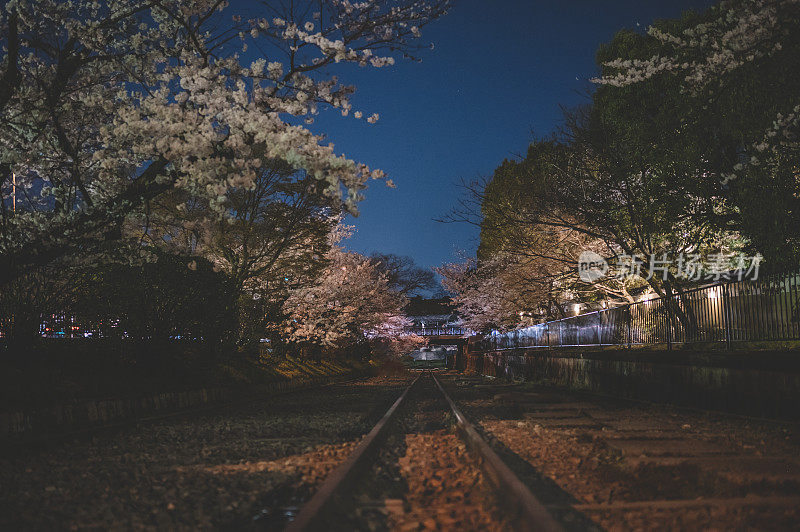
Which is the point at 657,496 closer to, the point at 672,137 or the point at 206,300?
the point at 672,137

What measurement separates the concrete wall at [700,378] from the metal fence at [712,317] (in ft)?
2.45

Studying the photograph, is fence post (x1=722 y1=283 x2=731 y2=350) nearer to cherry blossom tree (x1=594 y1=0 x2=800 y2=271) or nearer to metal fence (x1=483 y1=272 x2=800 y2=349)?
metal fence (x1=483 y1=272 x2=800 y2=349)

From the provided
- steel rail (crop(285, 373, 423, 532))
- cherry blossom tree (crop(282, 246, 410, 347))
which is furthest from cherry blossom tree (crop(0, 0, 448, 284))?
cherry blossom tree (crop(282, 246, 410, 347))

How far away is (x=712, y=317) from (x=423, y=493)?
30.6 ft

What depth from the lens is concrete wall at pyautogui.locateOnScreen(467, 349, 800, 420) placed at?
Answer: 8.09 m

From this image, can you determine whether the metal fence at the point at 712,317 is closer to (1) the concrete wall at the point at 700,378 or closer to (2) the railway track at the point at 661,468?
(1) the concrete wall at the point at 700,378

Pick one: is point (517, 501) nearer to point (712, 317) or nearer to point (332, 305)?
point (712, 317)

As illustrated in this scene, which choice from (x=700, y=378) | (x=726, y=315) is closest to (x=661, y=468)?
(x=700, y=378)

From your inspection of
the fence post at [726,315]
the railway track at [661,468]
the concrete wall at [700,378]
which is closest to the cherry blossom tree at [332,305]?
the concrete wall at [700,378]

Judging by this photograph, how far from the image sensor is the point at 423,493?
181 inches

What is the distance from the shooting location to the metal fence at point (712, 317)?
372 inches

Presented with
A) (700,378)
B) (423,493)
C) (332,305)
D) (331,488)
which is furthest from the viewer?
(332,305)

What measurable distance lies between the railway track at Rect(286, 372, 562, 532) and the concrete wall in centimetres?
486

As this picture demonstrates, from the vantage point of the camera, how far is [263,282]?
751 inches
